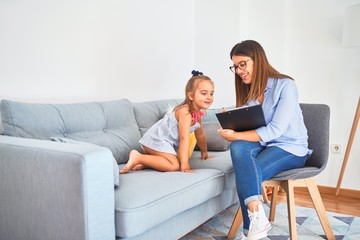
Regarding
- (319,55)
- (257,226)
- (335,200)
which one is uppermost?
(319,55)

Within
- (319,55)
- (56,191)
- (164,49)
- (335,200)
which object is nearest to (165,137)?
(56,191)

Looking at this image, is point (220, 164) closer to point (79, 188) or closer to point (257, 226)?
point (257, 226)

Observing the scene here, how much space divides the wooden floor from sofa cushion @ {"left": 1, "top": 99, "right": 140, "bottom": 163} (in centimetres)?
142

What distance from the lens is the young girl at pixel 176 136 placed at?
6.73 ft

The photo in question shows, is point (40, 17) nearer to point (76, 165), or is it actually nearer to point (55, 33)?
point (55, 33)

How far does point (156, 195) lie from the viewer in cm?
155

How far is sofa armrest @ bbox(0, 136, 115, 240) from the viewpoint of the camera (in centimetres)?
133

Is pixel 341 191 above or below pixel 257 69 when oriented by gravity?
below

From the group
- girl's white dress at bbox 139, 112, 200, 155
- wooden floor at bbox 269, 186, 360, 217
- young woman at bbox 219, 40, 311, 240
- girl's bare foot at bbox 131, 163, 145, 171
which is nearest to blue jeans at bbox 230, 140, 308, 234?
young woman at bbox 219, 40, 311, 240

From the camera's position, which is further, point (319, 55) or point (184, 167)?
point (319, 55)

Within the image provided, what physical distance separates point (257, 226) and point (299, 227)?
0.75 meters

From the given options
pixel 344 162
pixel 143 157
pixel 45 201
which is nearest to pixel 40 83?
pixel 143 157

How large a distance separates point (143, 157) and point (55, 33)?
3.10 feet

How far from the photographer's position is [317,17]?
3.21 metres
